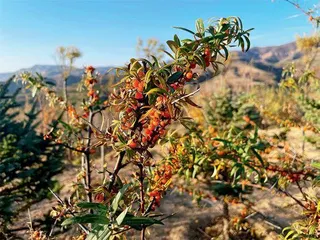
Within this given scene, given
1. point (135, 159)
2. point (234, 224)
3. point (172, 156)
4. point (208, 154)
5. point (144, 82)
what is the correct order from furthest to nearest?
point (234, 224) < point (208, 154) < point (172, 156) < point (135, 159) < point (144, 82)

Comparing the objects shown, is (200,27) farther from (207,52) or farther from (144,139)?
(144,139)

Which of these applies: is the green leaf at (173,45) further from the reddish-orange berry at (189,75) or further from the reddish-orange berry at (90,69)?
the reddish-orange berry at (90,69)

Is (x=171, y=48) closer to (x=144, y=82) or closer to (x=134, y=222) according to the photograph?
(x=144, y=82)

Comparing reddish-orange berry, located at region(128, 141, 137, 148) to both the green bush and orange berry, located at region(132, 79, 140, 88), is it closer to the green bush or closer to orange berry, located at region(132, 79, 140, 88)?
orange berry, located at region(132, 79, 140, 88)

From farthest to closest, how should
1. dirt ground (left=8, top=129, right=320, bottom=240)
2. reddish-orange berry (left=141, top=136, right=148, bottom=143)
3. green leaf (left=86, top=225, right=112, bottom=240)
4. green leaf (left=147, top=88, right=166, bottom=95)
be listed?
dirt ground (left=8, top=129, right=320, bottom=240) → reddish-orange berry (left=141, top=136, right=148, bottom=143) → green leaf (left=147, top=88, right=166, bottom=95) → green leaf (left=86, top=225, right=112, bottom=240)

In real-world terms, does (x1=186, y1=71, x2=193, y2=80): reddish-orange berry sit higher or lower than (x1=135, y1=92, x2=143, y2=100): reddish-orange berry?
higher

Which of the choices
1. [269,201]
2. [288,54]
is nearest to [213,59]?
[269,201]

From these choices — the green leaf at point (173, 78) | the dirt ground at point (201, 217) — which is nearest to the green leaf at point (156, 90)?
the green leaf at point (173, 78)

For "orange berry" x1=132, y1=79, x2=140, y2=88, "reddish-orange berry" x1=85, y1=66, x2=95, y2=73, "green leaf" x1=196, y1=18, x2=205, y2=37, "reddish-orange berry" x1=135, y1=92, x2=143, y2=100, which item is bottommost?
"reddish-orange berry" x1=135, y1=92, x2=143, y2=100

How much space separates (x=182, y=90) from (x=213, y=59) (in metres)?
0.16

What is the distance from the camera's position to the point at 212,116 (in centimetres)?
1008

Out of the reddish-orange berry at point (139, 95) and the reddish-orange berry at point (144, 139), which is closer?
the reddish-orange berry at point (139, 95)

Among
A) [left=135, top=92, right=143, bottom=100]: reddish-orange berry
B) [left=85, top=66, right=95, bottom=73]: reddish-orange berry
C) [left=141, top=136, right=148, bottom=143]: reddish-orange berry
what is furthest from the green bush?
[left=135, top=92, right=143, bottom=100]: reddish-orange berry

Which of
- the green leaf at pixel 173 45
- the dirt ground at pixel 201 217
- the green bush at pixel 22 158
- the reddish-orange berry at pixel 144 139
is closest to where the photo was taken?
the green leaf at pixel 173 45
